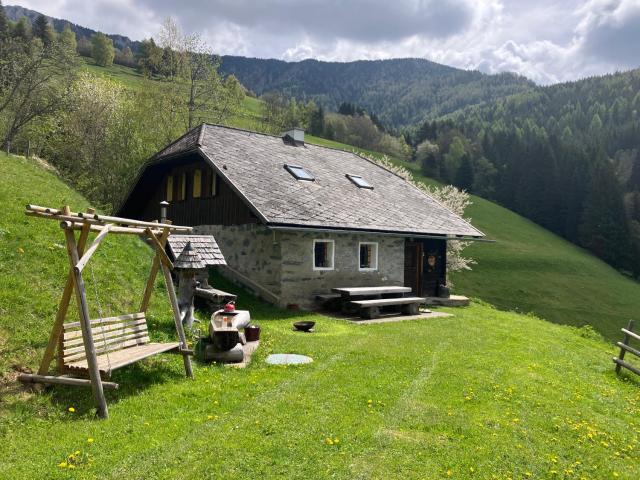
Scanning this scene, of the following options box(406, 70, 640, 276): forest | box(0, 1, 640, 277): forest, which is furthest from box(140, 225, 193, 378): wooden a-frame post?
box(406, 70, 640, 276): forest

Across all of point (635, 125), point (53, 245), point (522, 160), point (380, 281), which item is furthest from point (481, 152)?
point (53, 245)

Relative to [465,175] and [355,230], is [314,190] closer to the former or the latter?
[355,230]

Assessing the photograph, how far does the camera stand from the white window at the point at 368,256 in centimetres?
1772

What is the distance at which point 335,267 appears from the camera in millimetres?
16406

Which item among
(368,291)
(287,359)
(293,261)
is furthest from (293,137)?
(287,359)

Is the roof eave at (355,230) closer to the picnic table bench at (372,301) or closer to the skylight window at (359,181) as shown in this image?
the picnic table bench at (372,301)

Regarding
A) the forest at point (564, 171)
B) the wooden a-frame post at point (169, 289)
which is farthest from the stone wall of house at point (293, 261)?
the forest at point (564, 171)

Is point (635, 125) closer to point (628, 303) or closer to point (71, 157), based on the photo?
point (628, 303)

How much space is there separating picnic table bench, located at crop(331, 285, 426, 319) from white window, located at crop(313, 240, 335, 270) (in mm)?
922

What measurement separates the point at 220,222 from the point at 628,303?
35178 millimetres

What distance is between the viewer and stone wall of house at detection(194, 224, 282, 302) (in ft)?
50.2

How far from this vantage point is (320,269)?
16016 millimetres

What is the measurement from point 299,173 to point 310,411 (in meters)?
13.0

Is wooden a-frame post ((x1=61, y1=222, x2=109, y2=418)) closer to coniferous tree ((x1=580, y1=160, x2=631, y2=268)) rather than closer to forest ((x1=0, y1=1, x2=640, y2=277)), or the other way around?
forest ((x1=0, y1=1, x2=640, y2=277))
